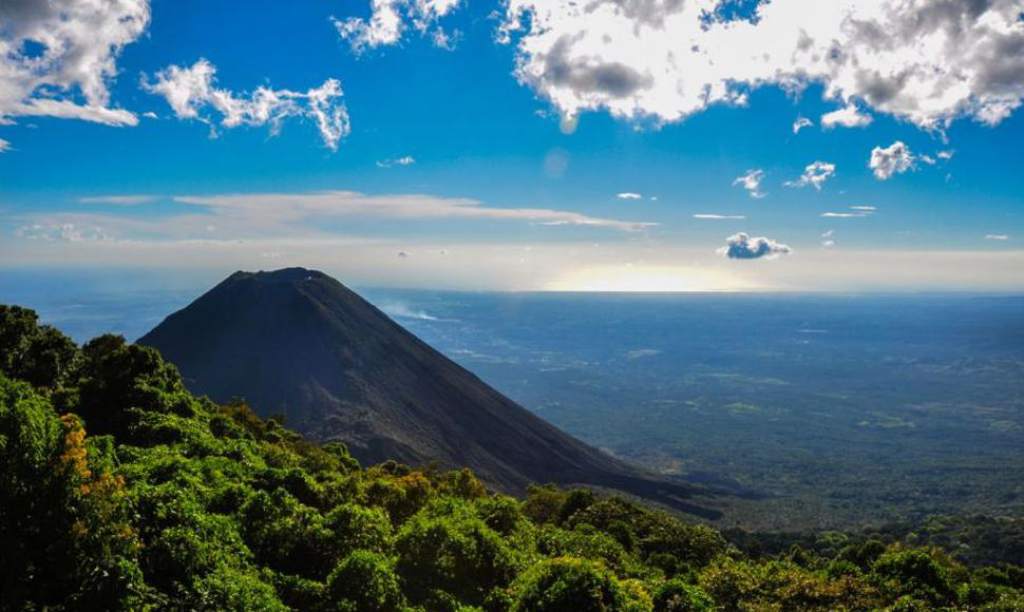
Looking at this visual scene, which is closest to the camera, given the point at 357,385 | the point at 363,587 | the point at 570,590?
the point at 570,590

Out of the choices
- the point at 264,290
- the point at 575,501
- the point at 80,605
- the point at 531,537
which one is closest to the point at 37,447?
the point at 80,605

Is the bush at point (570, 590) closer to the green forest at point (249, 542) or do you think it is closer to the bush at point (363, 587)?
the green forest at point (249, 542)

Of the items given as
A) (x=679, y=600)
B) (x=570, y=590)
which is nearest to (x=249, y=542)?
(x=570, y=590)

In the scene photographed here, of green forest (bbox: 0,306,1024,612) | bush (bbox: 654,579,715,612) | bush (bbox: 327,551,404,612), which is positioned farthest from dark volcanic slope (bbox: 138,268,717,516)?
bush (bbox: 327,551,404,612)

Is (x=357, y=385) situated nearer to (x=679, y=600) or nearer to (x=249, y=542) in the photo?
(x=249, y=542)

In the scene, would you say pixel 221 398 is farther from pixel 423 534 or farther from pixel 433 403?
pixel 423 534

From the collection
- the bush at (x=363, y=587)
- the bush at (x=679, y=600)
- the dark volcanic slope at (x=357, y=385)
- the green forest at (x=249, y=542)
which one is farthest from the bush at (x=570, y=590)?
the dark volcanic slope at (x=357, y=385)

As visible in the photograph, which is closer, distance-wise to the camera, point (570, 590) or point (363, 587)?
point (570, 590)
